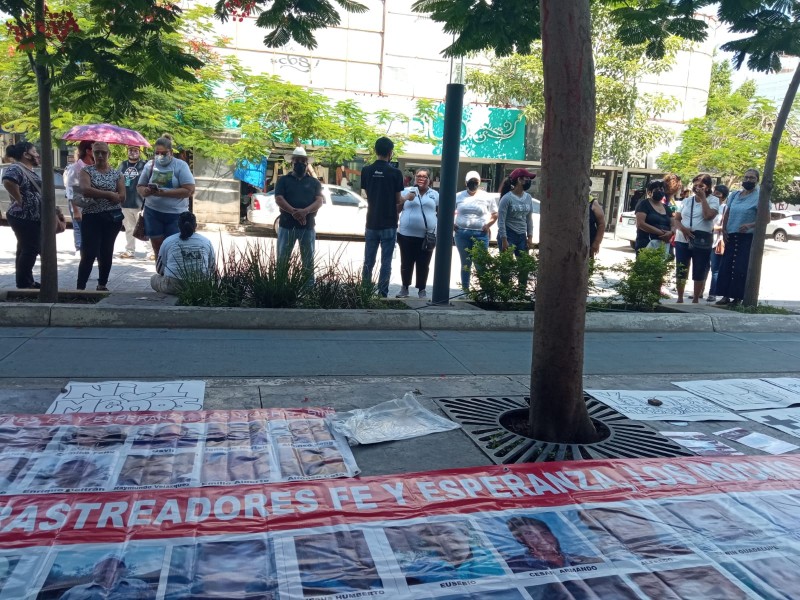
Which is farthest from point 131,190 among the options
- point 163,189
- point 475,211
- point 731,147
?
point 731,147

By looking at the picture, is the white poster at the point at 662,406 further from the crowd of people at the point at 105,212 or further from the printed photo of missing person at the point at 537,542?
the crowd of people at the point at 105,212

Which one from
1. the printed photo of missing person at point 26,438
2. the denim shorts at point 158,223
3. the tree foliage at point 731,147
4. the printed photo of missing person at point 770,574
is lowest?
the printed photo of missing person at point 26,438

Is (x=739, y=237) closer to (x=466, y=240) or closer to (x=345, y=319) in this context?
(x=466, y=240)

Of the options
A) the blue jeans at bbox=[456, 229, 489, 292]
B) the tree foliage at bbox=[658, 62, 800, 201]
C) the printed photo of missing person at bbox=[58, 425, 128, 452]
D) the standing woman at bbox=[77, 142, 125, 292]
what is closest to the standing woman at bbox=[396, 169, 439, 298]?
the blue jeans at bbox=[456, 229, 489, 292]

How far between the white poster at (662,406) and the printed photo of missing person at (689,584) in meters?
2.34

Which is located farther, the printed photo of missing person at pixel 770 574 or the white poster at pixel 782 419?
the white poster at pixel 782 419

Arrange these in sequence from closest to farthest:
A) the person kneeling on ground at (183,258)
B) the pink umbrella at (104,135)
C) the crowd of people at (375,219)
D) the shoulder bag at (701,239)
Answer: the person kneeling on ground at (183,258)
the crowd of people at (375,219)
the shoulder bag at (701,239)
the pink umbrella at (104,135)

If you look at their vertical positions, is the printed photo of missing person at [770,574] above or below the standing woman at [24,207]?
below

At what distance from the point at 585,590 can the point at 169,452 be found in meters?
2.35

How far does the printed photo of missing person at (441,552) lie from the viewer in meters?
2.91

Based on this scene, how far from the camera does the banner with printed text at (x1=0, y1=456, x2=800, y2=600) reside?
110 inches

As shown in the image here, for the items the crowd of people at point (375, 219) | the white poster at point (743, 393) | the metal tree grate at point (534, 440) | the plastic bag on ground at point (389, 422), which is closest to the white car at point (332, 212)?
the crowd of people at point (375, 219)

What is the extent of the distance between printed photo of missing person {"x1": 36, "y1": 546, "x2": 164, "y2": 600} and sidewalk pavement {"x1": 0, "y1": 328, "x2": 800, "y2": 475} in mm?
1516

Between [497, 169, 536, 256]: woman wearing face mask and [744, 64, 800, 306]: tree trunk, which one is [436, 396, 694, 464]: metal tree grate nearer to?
[497, 169, 536, 256]: woman wearing face mask
